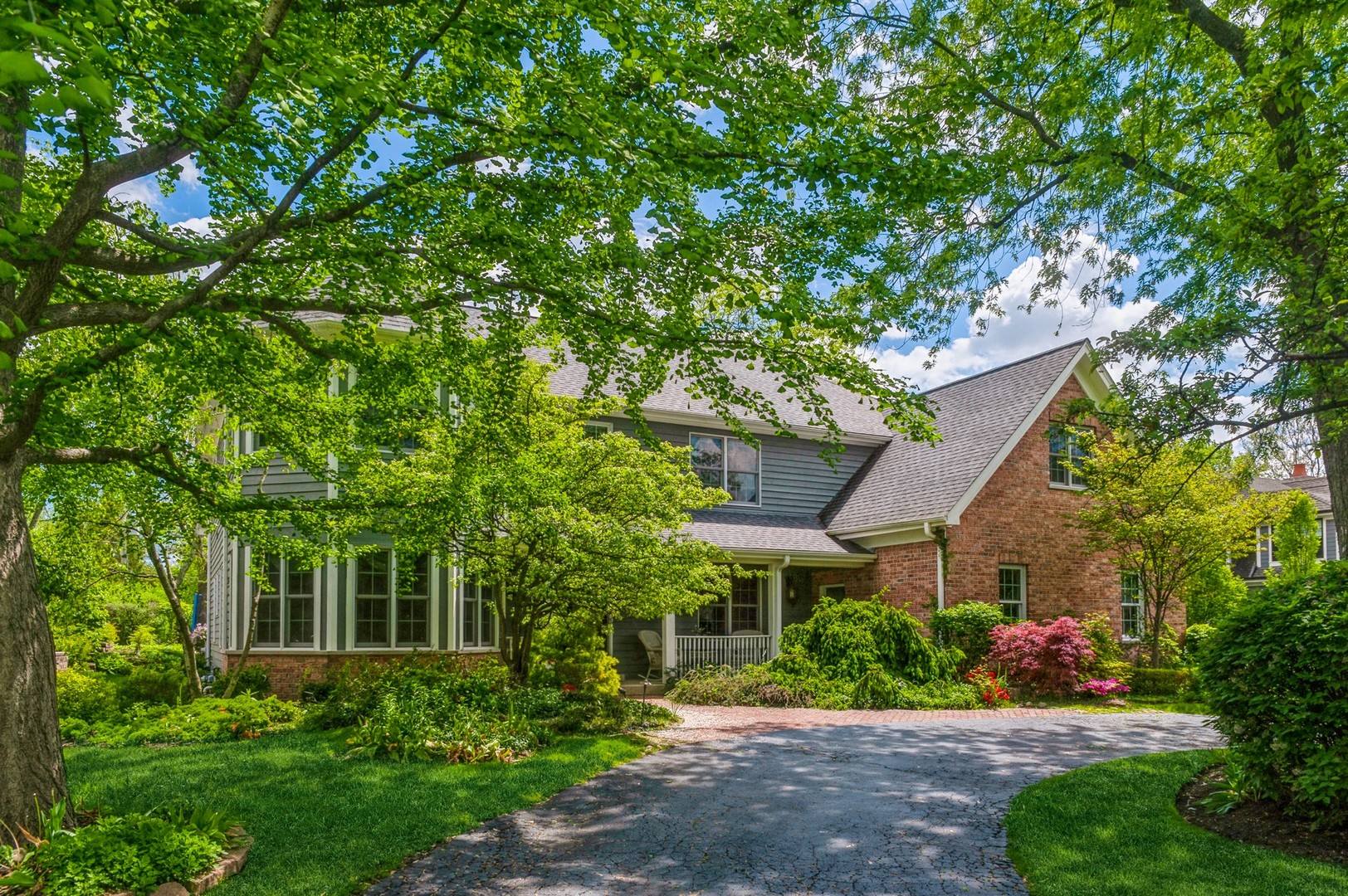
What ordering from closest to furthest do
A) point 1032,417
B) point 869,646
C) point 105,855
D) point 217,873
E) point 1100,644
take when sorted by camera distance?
point 105,855, point 217,873, point 869,646, point 1100,644, point 1032,417

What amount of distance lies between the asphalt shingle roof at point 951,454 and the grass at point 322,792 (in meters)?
10.1

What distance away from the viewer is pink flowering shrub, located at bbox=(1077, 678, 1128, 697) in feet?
52.4

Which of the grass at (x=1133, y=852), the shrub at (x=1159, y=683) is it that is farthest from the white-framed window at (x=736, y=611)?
the grass at (x=1133, y=852)

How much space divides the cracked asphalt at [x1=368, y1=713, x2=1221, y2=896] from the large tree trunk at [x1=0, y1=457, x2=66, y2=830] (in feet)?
8.22

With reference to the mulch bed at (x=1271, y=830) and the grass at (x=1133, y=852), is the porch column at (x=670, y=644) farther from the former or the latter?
the mulch bed at (x=1271, y=830)

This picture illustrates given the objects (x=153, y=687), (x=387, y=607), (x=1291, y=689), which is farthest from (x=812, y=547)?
(x=1291, y=689)

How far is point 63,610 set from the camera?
529 inches

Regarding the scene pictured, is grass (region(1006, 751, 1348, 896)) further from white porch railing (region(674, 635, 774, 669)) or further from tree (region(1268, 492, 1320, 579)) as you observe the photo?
tree (region(1268, 492, 1320, 579))

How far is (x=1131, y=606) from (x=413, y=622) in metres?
16.0

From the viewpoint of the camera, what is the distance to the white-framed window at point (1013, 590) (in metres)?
18.5

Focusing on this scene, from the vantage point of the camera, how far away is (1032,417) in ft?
60.9

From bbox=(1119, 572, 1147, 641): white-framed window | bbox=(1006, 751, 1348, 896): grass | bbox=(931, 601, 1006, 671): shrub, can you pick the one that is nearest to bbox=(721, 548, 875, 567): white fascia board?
bbox=(931, 601, 1006, 671): shrub

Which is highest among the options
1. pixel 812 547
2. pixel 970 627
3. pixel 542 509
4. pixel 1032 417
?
pixel 1032 417

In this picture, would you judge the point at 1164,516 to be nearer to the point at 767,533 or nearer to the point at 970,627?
the point at 970,627
